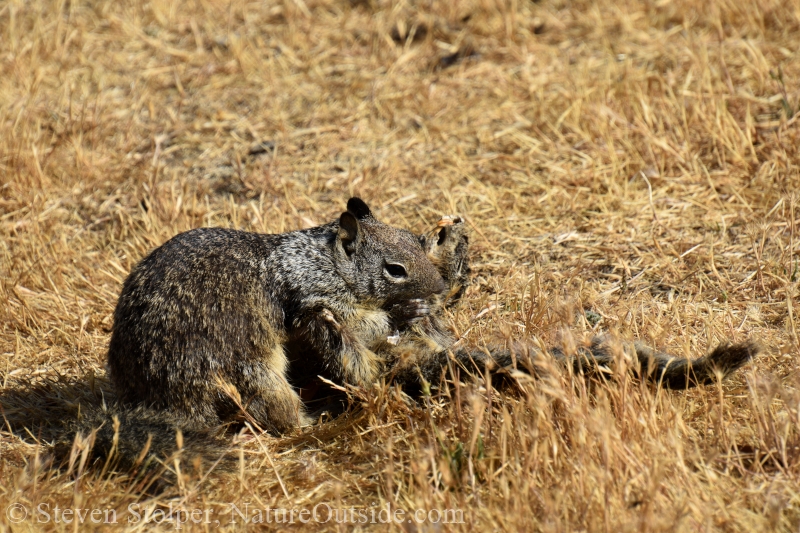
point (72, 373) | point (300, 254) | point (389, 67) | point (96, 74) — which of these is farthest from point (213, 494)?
point (96, 74)

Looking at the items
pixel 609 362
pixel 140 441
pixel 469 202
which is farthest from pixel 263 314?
pixel 469 202

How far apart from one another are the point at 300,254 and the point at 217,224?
1956 millimetres

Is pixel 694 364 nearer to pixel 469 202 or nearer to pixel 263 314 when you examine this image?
pixel 263 314

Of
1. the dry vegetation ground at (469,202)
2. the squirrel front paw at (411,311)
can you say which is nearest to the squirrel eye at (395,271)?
the squirrel front paw at (411,311)

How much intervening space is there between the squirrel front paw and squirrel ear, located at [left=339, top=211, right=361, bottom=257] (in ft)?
1.38

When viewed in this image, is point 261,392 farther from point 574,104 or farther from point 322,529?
point 574,104

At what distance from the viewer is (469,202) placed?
637 cm

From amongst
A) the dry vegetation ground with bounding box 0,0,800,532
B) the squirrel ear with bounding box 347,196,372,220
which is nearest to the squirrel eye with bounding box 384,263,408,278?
the squirrel ear with bounding box 347,196,372,220

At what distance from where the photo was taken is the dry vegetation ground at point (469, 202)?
11.3ft

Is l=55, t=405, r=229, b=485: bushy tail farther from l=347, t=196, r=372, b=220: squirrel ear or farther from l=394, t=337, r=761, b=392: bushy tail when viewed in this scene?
l=347, t=196, r=372, b=220: squirrel ear

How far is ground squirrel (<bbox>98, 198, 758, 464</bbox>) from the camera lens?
13.8ft

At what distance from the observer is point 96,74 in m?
8.33

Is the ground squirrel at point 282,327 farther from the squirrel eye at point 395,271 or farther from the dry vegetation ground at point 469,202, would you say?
the dry vegetation ground at point 469,202

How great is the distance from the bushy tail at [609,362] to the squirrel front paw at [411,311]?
1.23 ft
